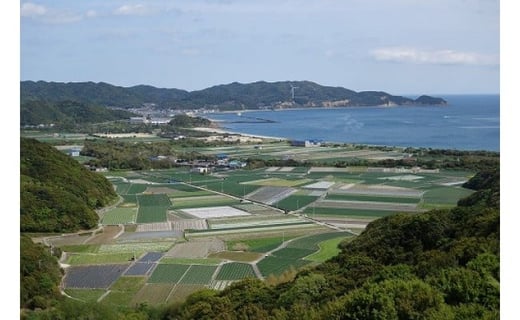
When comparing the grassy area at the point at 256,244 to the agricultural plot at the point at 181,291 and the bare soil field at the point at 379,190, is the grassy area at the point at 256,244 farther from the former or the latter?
the bare soil field at the point at 379,190

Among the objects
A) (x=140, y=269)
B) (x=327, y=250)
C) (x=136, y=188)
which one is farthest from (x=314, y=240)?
(x=136, y=188)

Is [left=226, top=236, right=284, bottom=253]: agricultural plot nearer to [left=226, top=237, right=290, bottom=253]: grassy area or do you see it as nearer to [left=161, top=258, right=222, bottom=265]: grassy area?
[left=226, top=237, right=290, bottom=253]: grassy area

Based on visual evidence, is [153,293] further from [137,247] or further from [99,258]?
[137,247]

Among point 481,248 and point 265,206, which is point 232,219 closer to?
point 265,206

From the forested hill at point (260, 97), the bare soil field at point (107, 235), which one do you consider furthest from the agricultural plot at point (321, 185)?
the forested hill at point (260, 97)

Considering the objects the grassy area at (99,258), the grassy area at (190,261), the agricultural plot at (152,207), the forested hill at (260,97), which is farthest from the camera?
the forested hill at (260,97)

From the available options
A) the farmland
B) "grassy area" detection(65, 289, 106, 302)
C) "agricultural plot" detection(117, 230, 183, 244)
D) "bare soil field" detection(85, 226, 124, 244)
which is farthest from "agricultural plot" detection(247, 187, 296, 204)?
"grassy area" detection(65, 289, 106, 302)
